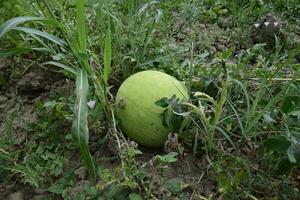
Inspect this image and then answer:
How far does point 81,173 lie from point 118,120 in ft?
0.94

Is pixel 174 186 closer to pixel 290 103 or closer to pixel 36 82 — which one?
pixel 290 103

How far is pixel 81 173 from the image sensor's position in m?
2.10

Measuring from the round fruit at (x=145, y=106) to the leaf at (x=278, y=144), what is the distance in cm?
49

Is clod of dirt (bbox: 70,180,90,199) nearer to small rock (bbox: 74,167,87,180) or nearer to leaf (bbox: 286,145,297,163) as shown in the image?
small rock (bbox: 74,167,87,180)

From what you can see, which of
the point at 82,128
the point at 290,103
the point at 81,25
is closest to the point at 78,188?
the point at 82,128

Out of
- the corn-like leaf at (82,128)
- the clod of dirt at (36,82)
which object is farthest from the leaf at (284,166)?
the clod of dirt at (36,82)

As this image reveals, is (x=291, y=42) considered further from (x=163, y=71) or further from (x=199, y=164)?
(x=199, y=164)

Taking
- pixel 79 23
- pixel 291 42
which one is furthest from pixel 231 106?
pixel 291 42

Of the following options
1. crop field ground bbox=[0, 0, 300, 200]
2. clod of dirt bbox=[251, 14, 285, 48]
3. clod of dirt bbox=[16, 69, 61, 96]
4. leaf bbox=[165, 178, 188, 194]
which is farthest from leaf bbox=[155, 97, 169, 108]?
clod of dirt bbox=[251, 14, 285, 48]

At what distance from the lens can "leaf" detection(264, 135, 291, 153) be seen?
172cm

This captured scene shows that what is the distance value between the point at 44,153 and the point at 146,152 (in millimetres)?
468

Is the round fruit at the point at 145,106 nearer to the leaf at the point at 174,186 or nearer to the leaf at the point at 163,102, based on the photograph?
the leaf at the point at 163,102

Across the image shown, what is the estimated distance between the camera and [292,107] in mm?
1809

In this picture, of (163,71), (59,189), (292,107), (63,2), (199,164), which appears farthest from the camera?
(63,2)
